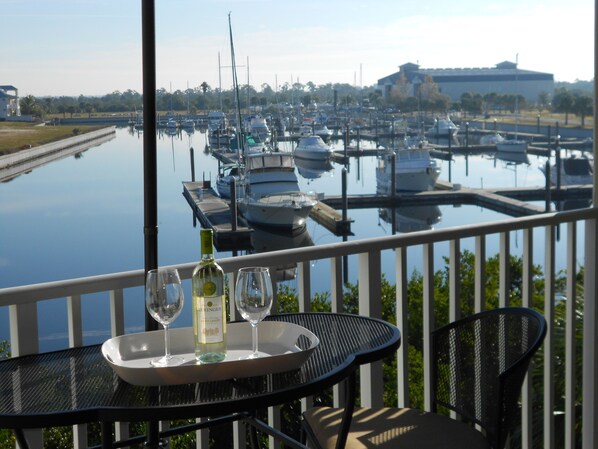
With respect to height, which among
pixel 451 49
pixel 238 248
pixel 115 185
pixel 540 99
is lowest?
pixel 238 248

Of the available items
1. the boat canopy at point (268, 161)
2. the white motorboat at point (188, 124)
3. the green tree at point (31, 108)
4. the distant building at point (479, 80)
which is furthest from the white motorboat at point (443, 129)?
the green tree at point (31, 108)

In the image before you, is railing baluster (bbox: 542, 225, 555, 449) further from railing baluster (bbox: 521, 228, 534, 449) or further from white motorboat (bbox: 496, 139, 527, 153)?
white motorboat (bbox: 496, 139, 527, 153)

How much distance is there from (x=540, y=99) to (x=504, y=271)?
126ft

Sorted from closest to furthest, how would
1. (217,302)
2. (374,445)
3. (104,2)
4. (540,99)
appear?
(217,302) < (374,445) < (104,2) < (540,99)

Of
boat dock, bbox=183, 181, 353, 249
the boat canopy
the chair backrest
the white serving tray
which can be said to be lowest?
boat dock, bbox=183, 181, 353, 249

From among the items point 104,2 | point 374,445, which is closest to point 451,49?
point 104,2

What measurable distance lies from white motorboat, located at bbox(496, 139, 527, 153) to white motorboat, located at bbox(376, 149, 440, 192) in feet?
24.8

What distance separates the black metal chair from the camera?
5.96 ft

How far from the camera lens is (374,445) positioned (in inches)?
74.1

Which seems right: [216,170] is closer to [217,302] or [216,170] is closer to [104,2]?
[104,2]

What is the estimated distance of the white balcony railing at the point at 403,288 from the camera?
183cm

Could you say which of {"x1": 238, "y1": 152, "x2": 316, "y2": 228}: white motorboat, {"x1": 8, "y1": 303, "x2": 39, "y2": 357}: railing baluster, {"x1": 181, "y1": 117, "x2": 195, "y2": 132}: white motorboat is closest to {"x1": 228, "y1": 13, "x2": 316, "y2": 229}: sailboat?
{"x1": 238, "y1": 152, "x2": 316, "y2": 228}: white motorboat

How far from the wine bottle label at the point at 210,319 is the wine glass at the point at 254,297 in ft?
0.22

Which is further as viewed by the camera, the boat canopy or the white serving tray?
the boat canopy
